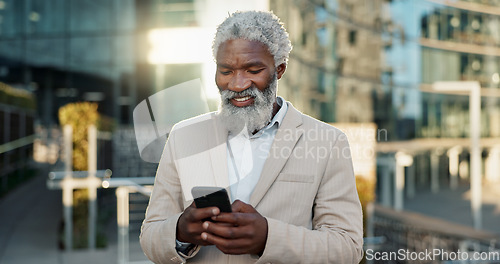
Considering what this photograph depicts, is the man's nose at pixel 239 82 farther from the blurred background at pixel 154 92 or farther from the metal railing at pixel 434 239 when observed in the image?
the metal railing at pixel 434 239

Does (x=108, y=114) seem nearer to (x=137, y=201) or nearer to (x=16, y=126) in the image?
(x=16, y=126)

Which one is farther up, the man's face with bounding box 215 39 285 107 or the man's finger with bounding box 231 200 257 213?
the man's face with bounding box 215 39 285 107

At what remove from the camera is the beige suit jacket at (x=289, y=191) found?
1560 millimetres

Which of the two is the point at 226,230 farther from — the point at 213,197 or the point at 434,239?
the point at 434,239

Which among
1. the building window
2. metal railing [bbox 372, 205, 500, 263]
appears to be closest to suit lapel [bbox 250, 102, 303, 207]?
metal railing [bbox 372, 205, 500, 263]

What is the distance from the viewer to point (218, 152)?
A: 1.71 meters

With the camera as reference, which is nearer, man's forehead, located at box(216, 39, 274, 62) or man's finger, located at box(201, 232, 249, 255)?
man's finger, located at box(201, 232, 249, 255)

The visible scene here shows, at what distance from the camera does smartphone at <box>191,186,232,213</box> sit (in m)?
1.37

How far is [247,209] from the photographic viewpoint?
4.69ft

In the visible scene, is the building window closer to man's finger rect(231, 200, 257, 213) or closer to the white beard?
the white beard

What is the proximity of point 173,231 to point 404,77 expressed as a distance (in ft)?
76.7

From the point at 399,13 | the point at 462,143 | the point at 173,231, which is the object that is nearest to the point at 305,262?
the point at 173,231

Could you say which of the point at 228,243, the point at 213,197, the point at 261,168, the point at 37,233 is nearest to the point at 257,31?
the point at 261,168

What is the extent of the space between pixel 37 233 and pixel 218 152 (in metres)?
8.87
